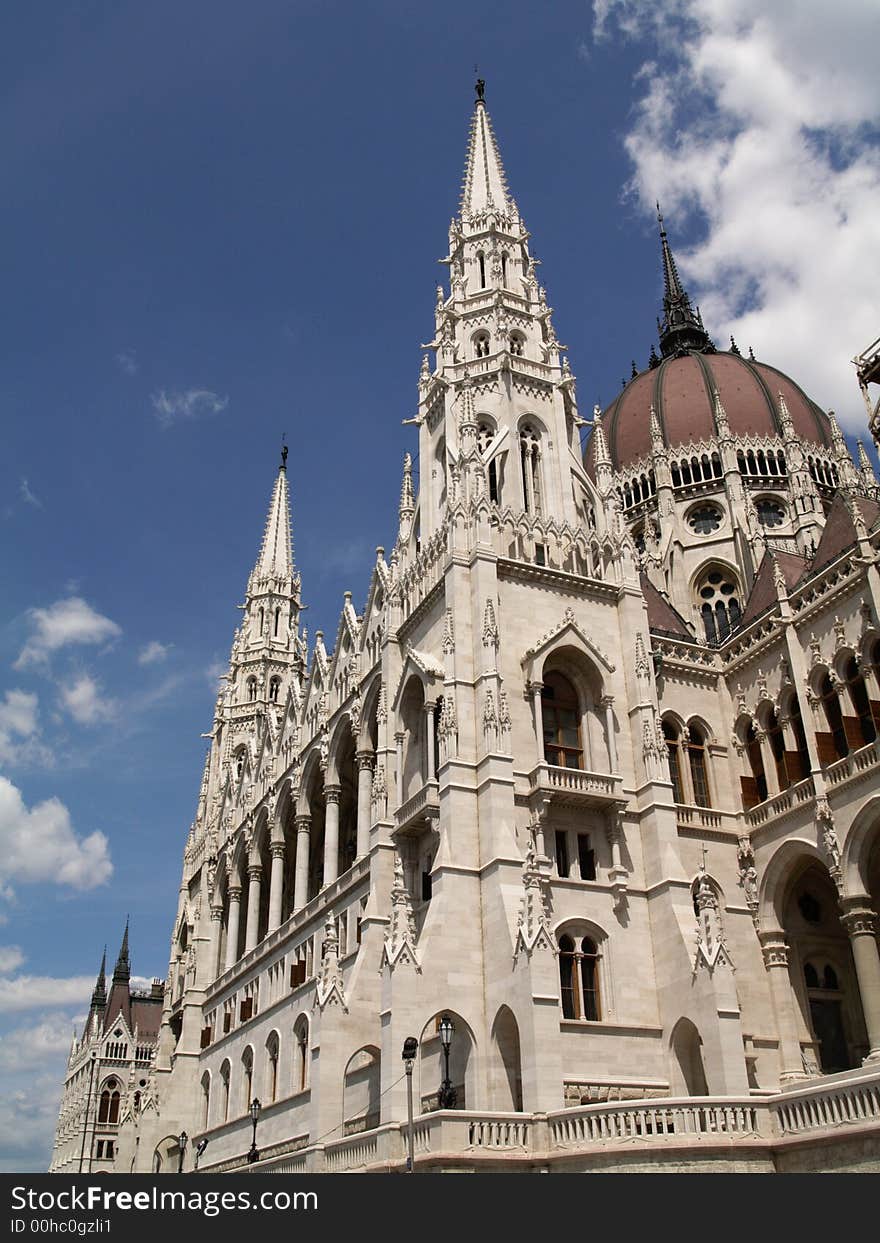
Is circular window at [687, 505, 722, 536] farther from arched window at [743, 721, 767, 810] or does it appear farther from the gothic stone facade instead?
arched window at [743, 721, 767, 810]

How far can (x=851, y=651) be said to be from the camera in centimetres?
3259

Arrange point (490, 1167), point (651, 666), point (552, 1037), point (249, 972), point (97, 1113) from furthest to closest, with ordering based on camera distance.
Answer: point (97, 1113) < point (249, 972) < point (651, 666) < point (552, 1037) < point (490, 1167)

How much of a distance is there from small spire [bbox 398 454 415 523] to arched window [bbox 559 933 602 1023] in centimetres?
1770

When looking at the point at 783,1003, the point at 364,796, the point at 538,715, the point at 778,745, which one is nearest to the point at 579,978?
the point at 783,1003

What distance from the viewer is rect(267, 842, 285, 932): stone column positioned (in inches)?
1857

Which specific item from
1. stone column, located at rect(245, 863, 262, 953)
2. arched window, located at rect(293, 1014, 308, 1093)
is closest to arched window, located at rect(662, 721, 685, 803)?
arched window, located at rect(293, 1014, 308, 1093)

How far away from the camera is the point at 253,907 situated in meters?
50.6

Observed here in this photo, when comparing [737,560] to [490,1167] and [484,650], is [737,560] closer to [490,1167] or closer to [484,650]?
[484,650]

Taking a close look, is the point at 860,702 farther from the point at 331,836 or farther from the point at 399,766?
the point at 331,836

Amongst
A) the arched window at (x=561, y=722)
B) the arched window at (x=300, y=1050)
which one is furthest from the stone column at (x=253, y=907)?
the arched window at (x=561, y=722)

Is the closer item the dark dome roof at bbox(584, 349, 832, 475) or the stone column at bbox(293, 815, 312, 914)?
the stone column at bbox(293, 815, 312, 914)

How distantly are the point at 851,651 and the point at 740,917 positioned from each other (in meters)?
8.90

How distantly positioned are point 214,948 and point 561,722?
29.7 m

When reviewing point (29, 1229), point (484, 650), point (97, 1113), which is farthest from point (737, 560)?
point (97, 1113)
